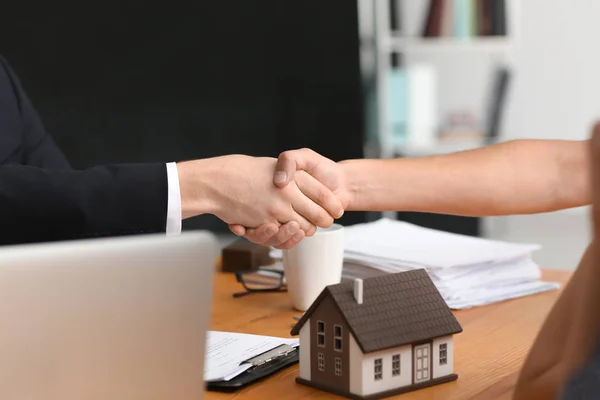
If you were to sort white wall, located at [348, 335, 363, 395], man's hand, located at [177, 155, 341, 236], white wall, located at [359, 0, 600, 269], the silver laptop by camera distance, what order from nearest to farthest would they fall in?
the silver laptop
white wall, located at [348, 335, 363, 395]
man's hand, located at [177, 155, 341, 236]
white wall, located at [359, 0, 600, 269]

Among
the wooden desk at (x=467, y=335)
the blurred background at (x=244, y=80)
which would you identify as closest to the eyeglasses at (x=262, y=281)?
the wooden desk at (x=467, y=335)

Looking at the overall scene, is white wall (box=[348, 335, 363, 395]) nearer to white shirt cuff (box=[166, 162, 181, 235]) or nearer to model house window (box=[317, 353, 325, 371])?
model house window (box=[317, 353, 325, 371])

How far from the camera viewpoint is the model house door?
107cm

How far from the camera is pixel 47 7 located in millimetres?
3984

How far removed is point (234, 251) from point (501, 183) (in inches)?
21.3

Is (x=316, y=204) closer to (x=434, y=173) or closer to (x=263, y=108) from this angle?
(x=434, y=173)

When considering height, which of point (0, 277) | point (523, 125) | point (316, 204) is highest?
point (0, 277)

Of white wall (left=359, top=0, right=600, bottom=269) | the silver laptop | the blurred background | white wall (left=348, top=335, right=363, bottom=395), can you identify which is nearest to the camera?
the silver laptop

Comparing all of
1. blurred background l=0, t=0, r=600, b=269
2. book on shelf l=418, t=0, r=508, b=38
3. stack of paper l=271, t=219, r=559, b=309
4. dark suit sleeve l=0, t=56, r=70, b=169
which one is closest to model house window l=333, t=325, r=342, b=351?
stack of paper l=271, t=219, r=559, b=309

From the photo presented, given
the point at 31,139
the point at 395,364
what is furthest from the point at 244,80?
the point at 395,364

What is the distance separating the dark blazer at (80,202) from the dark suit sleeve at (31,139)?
682mm

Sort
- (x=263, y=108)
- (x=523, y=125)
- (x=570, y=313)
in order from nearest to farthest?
(x=570, y=313)
(x=263, y=108)
(x=523, y=125)

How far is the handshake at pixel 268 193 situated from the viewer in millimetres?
1608

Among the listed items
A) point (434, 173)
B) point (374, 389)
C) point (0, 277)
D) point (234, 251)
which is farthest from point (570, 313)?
point (234, 251)
